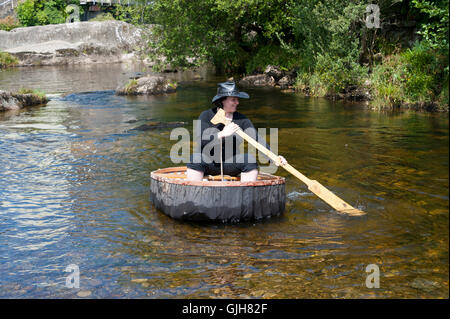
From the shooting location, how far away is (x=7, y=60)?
120 feet

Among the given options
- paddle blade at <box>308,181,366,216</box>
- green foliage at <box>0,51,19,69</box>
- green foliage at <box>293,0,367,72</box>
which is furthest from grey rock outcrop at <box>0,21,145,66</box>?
paddle blade at <box>308,181,366,216</box>

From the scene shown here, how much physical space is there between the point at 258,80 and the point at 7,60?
22.0 m

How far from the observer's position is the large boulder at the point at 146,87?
2053 cm

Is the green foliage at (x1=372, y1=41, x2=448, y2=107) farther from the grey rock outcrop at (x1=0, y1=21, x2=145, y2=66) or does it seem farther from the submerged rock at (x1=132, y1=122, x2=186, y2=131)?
the grey rock outcrop at (x1=0, y1=21, x2=145, y2=66)

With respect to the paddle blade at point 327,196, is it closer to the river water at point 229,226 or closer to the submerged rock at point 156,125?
the river water at point 229,226

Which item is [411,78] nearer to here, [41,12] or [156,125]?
[156,125]

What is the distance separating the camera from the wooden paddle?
6.30 m

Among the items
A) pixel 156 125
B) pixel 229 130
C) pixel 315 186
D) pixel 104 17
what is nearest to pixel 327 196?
pixel 315 186

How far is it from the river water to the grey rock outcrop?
28384mm

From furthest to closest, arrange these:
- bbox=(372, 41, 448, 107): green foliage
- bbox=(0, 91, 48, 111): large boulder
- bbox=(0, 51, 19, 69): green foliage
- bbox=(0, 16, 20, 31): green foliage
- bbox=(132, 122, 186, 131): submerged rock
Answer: bbox=(0, 16, 20, 31): green foliage → bbox=(0, 51, 19, 69): green foliage → bbox=(0, 91, 48, 111): large boulder → bbox=(372, 41, 448, 107): green foliage → bbox=(132, 122, 186, 131): submerged rock
